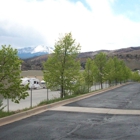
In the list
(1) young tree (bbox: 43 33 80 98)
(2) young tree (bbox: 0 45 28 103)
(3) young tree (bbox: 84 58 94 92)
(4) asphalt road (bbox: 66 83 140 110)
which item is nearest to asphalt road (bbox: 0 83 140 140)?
(2) young tree (bbox: 0 45 28 103)

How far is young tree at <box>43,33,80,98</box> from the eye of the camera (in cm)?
2172

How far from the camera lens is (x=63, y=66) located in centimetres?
2202

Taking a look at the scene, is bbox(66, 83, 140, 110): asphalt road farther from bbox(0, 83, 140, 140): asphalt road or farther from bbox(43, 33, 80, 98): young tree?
bbox(0, 83, 140, 140): asphalt road

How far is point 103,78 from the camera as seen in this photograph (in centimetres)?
4356

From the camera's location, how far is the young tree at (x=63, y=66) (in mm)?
21719

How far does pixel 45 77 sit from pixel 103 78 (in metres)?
22.7

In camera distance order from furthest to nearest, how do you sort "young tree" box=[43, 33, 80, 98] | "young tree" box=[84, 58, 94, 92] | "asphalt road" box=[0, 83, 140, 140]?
"young tree" box=[84, 58, 94, 92]
"young tree" box=[43, 33, 80, 98]
"asphalt road" box=[0, 83, 140, 140]

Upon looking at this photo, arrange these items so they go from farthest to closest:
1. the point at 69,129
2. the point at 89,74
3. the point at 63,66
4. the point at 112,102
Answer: the point at 89,74
the point at 63,66
the point at 112,102
the point at 69,129

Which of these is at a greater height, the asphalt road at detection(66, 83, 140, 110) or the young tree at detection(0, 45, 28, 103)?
the young tree at detection(0, 45, 28, 103)

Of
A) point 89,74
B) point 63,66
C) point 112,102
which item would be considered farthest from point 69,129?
point 89,74

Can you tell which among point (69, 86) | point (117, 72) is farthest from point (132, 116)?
point (117, 72)

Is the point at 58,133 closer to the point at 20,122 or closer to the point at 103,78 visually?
the point at 20,122

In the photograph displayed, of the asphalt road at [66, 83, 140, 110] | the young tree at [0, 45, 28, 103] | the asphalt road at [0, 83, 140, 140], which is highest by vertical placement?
the young tree at [0, 45, 28, 103]

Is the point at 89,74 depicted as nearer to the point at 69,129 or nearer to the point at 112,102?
the point at 112,102
